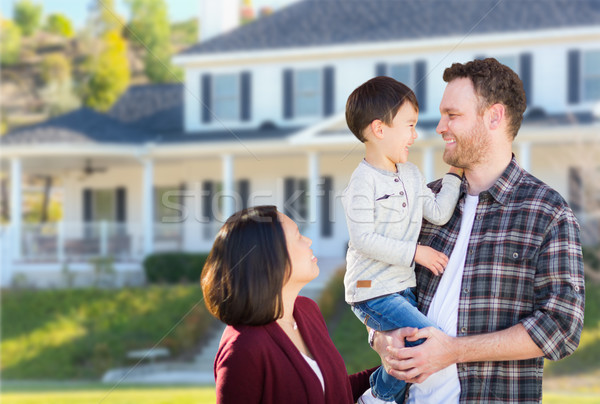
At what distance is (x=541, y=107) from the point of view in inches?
615

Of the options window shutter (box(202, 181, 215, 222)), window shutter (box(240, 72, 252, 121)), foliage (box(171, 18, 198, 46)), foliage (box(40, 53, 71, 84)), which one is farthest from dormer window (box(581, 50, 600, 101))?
foliage (box(171, 18, 198, 46))

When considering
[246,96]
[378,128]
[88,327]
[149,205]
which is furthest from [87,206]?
[378,128]

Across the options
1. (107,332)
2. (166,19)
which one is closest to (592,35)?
(107,332)

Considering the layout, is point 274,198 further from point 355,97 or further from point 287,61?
point 355,97

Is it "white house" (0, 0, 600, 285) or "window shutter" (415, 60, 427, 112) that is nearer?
"white house" (0, 0, 600, 285)

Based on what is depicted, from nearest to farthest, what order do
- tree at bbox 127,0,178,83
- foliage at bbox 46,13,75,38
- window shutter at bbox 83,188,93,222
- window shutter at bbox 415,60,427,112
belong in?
1. window shutter at bbox 415,60,427,112
2. window shutter at bbox 83,188,93,222
3. tree at bbox 127,0,178,83
4. foliage at bbox 46,13,75,38

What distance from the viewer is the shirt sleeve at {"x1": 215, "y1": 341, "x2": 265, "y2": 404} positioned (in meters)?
2.03

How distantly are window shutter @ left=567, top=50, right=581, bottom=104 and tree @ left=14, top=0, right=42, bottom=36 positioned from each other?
49205mm

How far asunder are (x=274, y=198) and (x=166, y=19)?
1585 inches

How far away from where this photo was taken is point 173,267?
15844 mm

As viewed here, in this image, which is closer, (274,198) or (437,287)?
(437,287)

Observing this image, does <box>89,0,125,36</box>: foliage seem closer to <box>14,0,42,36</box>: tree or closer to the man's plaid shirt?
<box>14,0,42,36</box>: tree

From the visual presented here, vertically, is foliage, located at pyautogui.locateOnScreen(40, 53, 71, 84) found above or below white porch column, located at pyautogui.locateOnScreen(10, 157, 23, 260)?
above

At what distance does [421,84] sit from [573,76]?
3.42 meters
